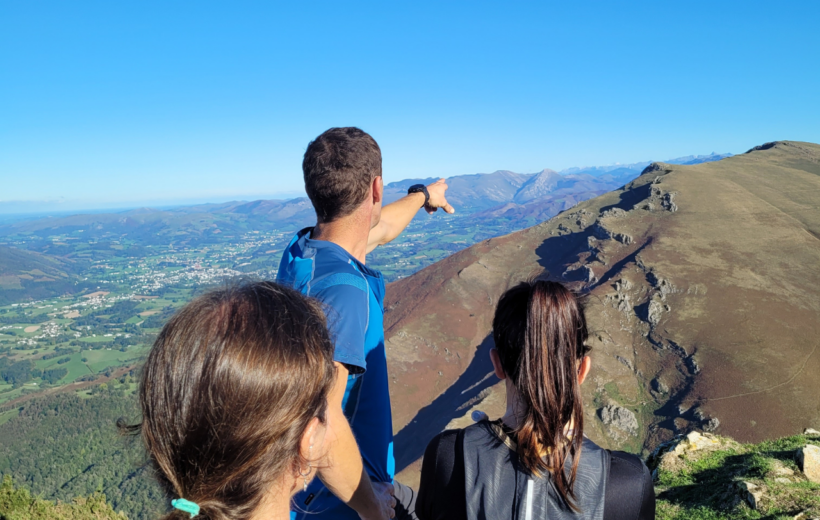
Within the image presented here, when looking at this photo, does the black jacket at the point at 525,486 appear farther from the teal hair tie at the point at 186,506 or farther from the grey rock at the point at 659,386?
the grey rock at the point at 659,386

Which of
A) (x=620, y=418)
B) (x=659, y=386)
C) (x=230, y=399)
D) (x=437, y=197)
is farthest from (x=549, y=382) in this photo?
(x=659, y=386)

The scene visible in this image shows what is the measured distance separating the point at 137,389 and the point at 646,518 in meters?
2.17

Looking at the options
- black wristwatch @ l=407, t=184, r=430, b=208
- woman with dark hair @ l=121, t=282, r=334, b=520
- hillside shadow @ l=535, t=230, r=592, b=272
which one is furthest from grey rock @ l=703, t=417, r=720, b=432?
woman with dark hair @ l=121, t=282, r=334, b=520

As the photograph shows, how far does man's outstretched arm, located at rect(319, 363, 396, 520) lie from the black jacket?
13.9 inches

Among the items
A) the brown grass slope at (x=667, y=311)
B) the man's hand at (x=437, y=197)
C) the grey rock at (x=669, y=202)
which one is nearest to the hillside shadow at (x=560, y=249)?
the brown grass slope at (x=667, y=311)

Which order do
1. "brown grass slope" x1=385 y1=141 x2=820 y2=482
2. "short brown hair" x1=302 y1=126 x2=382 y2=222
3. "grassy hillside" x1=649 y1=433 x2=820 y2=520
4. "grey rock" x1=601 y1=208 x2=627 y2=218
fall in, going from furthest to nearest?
"grey rock" x1=601 y1=208 x2=627 y2=218 → "brown grass slope" x1=385 y1=141 x2=820 y2=482 → "grassy hillside" x1=649 y1=433 x2=820 y2=520 → "short brown hair" x1=302 y1=126 x2=382 y2=222

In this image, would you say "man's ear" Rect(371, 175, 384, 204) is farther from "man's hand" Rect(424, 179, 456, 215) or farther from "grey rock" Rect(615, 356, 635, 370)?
"grey rock" Rect(615, 356, 635, 370)

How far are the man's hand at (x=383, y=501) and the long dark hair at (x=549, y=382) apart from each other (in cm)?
73

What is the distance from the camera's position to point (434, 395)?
50.4 meters

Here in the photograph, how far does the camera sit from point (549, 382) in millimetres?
2021

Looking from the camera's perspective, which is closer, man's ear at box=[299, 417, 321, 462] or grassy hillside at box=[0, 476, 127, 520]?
man's ear at box=[299, 417, 321, 462]

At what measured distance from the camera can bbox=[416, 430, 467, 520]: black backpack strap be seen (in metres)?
2.04

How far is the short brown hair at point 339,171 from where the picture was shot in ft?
7.97

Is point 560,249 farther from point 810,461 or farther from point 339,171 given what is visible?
point 339,171
